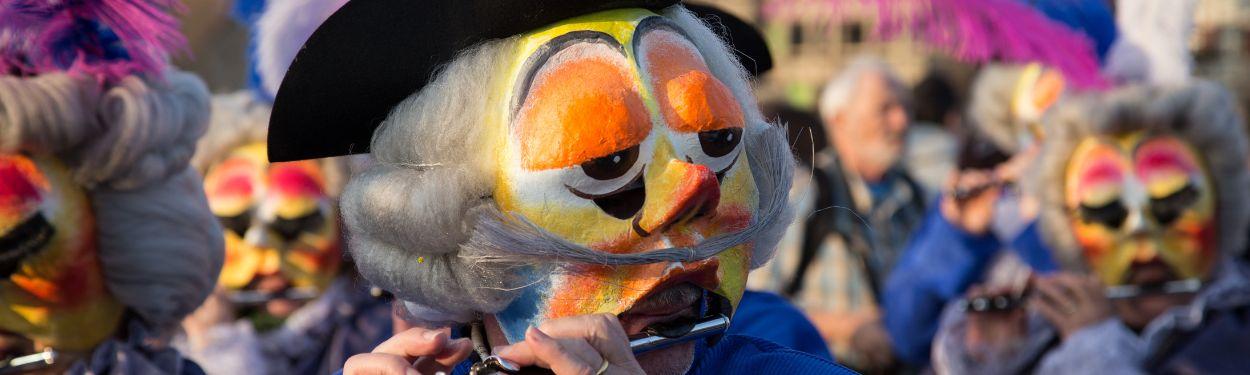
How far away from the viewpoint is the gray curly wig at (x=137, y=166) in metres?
2.82

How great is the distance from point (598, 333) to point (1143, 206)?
9.06 ft

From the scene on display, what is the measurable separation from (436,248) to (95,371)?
112 cm

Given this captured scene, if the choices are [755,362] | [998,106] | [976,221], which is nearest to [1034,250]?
[976,221]

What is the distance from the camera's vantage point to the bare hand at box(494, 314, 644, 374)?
195 cm

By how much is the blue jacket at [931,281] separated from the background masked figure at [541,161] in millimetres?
3480

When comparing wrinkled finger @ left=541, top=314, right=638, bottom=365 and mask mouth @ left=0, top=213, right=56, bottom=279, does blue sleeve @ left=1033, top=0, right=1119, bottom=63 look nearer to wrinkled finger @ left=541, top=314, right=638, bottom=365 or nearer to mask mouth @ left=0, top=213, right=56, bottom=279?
wrinkled finger @ left=541, top=314, right=638, bottom=365

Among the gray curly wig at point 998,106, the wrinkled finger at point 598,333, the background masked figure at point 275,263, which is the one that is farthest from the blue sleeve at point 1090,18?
the wrinkled finger at point 598,333

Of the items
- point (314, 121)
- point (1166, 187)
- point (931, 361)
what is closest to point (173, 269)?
point (314, 121)

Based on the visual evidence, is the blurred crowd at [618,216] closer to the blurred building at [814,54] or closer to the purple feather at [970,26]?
the purple feather at [970,26]

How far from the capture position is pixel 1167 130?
4359 millimetres

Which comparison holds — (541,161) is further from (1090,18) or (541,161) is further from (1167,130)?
(1090,18)

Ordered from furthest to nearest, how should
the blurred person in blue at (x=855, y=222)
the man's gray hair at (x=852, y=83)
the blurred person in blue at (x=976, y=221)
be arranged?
the man's gray hair at (x=852, y=83) → the blurred person in blue at (x=855, y=222) → the blurred person in blue at (x=976, y=221)

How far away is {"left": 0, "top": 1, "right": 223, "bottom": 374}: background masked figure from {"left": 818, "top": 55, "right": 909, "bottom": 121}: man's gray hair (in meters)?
4.58

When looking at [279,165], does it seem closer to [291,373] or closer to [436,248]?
[291,373]
